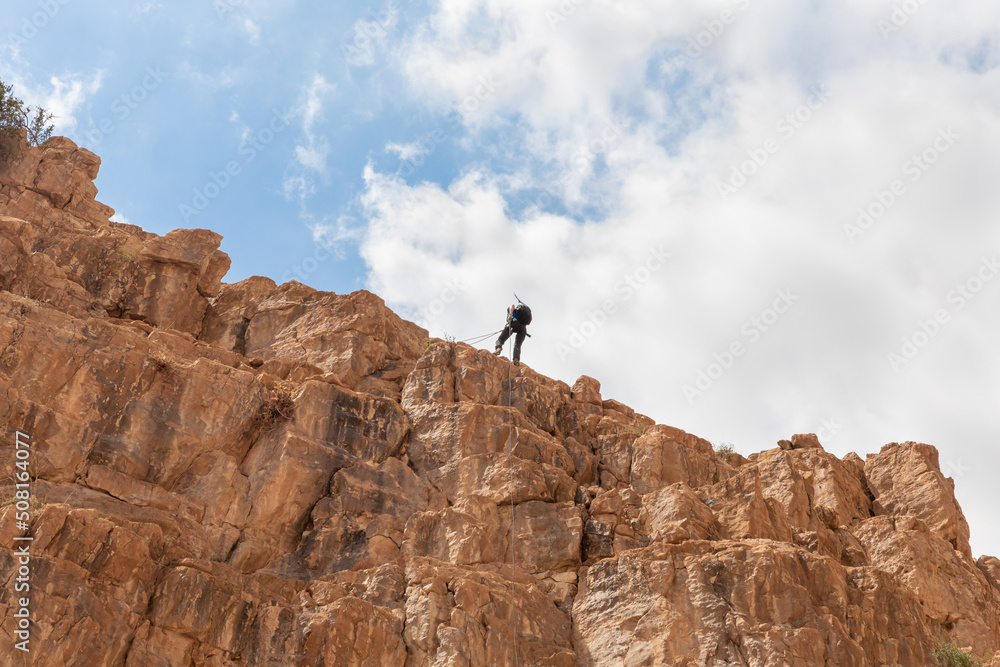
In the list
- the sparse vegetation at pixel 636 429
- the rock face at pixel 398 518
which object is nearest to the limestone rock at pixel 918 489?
the rock face at pixel 398 518

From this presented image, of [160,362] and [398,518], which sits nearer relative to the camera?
[398,518]

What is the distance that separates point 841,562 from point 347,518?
1287 centimetres

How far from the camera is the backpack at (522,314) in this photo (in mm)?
32844

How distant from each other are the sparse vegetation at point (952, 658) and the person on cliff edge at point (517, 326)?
50.8 ft

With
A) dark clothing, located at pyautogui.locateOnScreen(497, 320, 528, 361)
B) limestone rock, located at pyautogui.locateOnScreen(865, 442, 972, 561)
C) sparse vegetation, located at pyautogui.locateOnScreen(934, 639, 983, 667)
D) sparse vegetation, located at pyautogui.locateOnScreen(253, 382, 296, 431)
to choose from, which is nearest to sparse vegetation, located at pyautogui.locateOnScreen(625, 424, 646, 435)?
dark clothing, located at pyautogui.locateOnScreen(497, 320, 528, 361)

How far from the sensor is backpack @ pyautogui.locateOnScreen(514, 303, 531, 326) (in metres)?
32.8

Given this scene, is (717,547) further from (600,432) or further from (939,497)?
(939,497)

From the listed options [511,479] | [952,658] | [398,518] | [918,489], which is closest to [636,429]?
[511,479]

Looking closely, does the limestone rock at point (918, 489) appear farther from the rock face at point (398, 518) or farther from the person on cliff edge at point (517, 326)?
the person on cliff edge at point (517, 326)

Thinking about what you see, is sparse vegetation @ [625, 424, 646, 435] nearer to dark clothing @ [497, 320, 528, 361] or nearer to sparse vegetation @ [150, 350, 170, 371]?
dark clothing @ [497, 320, 528, 361]

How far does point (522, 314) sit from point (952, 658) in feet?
57.1

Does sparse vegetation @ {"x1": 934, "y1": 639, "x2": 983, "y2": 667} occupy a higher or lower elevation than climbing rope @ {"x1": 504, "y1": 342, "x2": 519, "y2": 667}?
lower

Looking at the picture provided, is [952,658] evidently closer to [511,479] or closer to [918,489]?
[918,489]

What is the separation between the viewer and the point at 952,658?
819 inches
